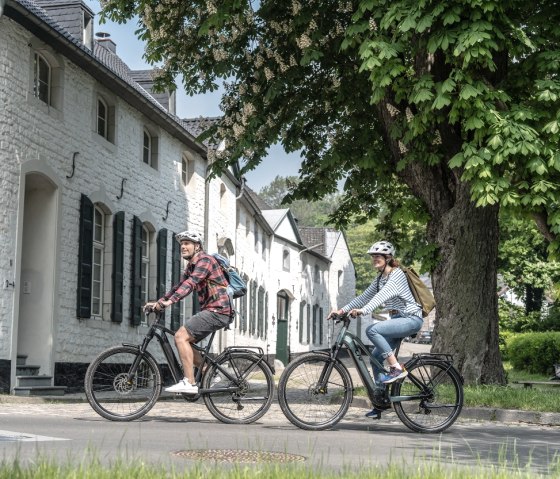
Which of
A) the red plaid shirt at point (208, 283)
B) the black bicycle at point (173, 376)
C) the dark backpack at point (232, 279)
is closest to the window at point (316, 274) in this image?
the dark backpack at point (232, 279)

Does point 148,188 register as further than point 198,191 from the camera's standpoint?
No

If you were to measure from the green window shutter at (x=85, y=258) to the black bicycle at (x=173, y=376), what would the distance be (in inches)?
327

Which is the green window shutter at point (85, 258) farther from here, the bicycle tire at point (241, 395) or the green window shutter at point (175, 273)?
the bicycle tire at point (241, 395)

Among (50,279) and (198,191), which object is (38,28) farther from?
(198,191)

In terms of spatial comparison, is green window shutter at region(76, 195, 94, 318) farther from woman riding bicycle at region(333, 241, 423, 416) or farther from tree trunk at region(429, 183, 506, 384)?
woman riding bicycle at region(333, 241, 423, 416)

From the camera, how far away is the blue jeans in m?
10.1

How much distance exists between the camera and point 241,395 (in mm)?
10297

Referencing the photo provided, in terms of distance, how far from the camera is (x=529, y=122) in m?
12.4

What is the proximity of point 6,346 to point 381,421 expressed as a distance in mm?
6911

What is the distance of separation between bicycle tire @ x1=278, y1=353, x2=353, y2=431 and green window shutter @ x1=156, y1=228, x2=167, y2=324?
534 inches

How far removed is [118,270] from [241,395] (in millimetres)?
10314

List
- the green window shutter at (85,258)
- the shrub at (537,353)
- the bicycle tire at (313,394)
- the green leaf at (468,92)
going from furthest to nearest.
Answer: the shrub at (537,353), the green window shutter at (85,258), the green leaf at (468,92), the bicycle tire at (313,394)

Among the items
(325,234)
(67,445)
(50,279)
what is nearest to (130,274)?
(50,279)

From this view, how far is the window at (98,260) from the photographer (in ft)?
64.7
